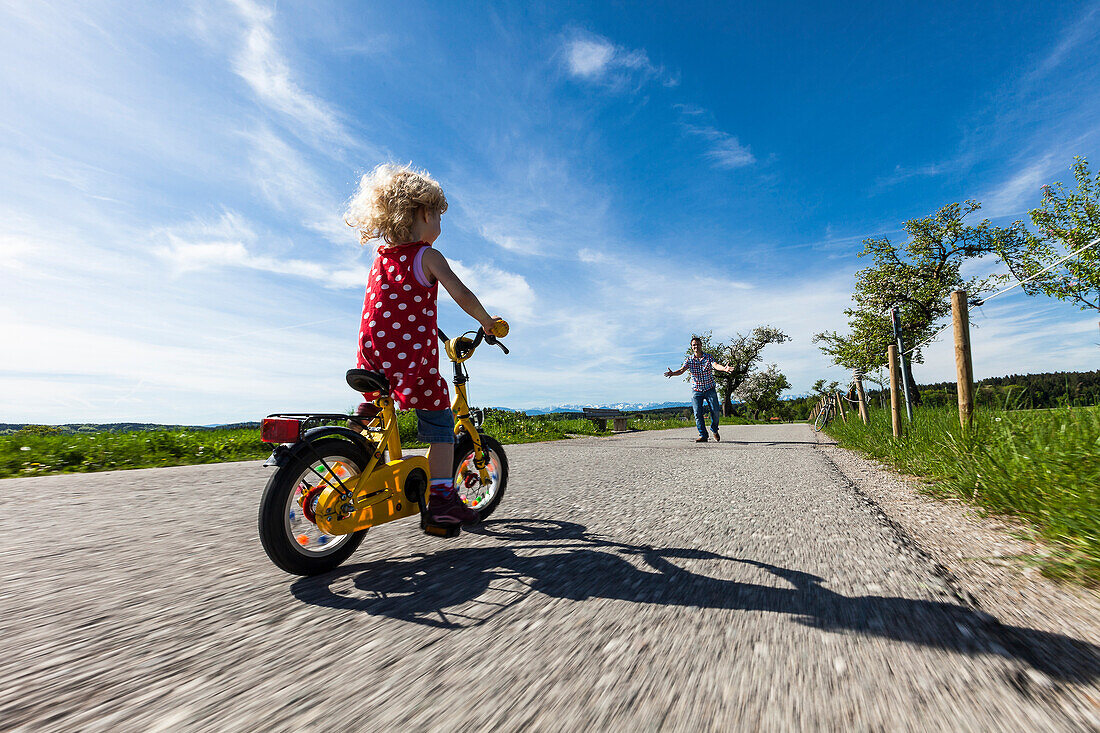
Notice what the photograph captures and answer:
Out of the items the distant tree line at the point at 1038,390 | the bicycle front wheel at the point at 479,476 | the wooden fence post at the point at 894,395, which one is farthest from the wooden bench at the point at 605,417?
the bicycle front wheel at the point at 479,476

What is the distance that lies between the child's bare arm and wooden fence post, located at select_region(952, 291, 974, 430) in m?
4.39

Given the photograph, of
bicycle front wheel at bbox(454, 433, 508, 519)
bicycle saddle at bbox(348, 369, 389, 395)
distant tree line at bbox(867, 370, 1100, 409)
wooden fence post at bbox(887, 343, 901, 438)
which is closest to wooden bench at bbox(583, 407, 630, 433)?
wooden fence post at bbox(887, 343, 901, 438)

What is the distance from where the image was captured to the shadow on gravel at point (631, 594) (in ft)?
4.77

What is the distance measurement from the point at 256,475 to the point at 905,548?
563 centimetres

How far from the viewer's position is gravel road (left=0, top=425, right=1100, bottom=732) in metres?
1.15

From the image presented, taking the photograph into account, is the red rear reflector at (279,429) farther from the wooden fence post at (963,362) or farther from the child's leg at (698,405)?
the child's leg at (698,405)

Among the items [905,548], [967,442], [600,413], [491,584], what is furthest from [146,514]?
[600,413]

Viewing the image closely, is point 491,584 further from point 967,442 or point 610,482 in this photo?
point 967,442

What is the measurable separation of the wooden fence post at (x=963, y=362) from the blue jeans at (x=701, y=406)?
653cm

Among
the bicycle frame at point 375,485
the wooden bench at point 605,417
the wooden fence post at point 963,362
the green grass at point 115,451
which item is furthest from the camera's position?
the wooden bench at point 605,417

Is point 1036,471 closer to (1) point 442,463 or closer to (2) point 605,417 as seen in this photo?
Answer: (1) point 442,463

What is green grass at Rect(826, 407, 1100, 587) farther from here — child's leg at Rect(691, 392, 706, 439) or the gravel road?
child's leg at Rect(691, 392, 706, 439)

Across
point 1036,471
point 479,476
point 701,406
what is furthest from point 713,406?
point 479,476

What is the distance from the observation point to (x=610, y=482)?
477 cm
